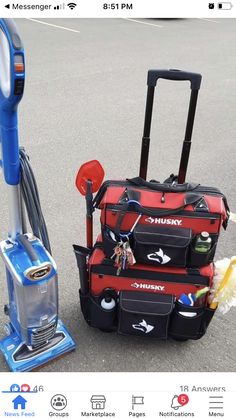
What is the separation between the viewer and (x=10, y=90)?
5.67 ft

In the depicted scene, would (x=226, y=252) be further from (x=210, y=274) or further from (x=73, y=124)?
(x=73, y=124)

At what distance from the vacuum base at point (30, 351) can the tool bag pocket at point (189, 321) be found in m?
0.58

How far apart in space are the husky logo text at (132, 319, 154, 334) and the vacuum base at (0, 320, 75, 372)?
1.21 ft

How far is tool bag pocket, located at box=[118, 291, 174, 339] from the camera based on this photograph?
2.32 metres

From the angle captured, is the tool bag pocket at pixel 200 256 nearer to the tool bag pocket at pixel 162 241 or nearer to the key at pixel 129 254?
the tool bag pocket at pixel 162 241

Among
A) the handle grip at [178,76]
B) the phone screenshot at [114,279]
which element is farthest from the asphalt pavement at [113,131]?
the handle grip at [178,76]

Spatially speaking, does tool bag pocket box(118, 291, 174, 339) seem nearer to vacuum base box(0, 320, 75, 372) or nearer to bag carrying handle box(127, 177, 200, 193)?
vacuum base box(0, 320, 75, 372)

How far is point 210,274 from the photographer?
2268 millimetres

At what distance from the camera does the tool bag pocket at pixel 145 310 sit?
2.32 meters

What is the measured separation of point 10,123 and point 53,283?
79 centimetres

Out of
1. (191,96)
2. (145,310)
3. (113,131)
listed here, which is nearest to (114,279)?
(145,310)

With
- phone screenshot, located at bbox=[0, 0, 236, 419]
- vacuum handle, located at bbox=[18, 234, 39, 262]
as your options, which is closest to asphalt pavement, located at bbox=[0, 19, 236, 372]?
phone screenshot, located at bbox=[0, 0, 236, 419]

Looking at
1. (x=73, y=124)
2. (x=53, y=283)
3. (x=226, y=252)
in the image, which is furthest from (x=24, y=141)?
(x=53, y=283)
